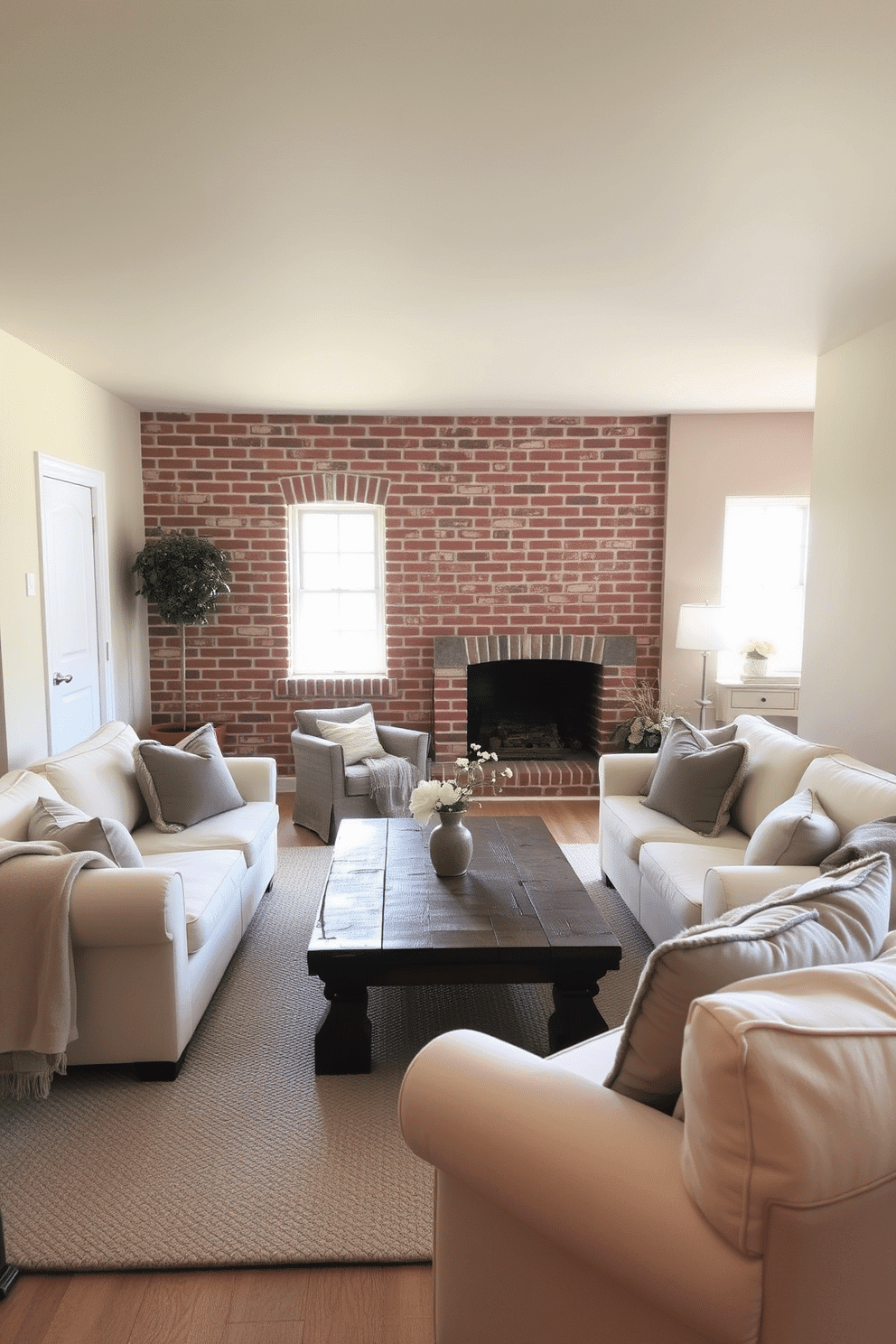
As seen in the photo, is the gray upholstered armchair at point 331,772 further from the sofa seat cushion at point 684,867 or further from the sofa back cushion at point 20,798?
the sofa back cushion at point 20,798

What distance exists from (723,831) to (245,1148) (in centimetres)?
229

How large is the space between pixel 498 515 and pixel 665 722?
182cm

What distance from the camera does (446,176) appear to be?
240 cm

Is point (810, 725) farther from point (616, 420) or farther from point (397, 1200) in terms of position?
point (397, 1200)

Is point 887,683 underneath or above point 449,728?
above

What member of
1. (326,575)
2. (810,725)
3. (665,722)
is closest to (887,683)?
(810,725)

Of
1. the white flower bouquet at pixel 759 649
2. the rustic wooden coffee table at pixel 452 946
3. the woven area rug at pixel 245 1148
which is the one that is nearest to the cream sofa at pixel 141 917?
the woven area rug at pixel 245 1148

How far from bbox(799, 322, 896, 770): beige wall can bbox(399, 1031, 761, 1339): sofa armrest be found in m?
2.90

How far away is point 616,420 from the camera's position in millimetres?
6250

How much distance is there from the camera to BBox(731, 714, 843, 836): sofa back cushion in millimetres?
3570

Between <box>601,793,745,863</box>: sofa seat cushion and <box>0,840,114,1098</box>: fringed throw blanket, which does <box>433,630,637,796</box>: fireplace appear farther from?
<box>0,840,114,1098</box>: fringed throw blanket

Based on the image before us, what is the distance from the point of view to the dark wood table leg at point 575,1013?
110 inches

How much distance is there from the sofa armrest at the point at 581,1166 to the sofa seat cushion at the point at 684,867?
160 cm

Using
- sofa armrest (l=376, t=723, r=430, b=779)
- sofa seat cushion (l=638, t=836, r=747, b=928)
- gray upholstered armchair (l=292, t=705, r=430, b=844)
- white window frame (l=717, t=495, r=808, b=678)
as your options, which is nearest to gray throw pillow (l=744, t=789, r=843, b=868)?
sofa seat cushion (l=638, t=836, r=747, b=928)
